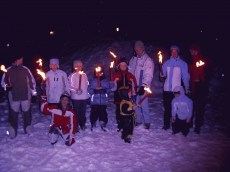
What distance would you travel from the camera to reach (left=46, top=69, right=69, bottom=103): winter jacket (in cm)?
805

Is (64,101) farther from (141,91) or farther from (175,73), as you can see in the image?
(175,73)

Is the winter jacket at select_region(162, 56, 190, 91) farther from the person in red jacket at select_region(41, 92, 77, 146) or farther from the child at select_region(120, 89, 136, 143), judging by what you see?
the person in red jacket at select_region(41, 92, 77, 146)

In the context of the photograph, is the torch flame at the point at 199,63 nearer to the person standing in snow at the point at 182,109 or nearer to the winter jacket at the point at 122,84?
the person standing in snow at the point at 182,109

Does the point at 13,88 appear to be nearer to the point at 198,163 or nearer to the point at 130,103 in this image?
the point at 130,103

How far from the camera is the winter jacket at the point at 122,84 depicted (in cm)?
766

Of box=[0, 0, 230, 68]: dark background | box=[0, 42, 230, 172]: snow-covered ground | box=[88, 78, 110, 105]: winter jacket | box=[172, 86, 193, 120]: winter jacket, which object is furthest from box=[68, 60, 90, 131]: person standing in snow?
box=[0, 0, 230, 68]: dark background

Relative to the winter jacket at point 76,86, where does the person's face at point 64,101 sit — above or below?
below

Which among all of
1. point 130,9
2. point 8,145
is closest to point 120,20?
point 130,9

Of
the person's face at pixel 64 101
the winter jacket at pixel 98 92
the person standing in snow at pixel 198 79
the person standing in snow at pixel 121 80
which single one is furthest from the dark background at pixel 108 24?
the person standing in snow at pixel 198 79

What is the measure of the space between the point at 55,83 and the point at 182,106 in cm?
344

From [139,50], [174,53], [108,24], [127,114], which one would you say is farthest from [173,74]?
[108,24]

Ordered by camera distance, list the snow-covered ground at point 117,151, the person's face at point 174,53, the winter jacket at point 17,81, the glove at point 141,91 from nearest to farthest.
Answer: the snow-covered ground at point 117,151, the winter jacket at point 17,81, the glove at point 141,91, the person's face at point 174,53

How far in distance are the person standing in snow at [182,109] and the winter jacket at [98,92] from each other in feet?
6.13

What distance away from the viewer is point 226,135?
8.11 meters
